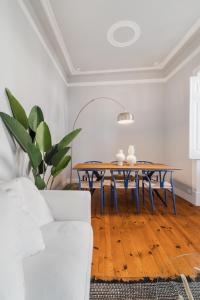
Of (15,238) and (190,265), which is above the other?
(15,238)

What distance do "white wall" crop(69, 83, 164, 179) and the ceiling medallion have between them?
53.4 inches

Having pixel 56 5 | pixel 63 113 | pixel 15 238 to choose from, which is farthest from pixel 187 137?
pixel 15 238

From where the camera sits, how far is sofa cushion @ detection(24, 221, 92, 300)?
0.72 meters

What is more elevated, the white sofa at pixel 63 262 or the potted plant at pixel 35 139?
the potted plant at pixel 35 139

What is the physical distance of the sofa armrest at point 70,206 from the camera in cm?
148

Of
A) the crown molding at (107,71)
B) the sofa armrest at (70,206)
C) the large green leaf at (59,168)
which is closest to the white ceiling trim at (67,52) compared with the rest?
the crown molding at (107,71)

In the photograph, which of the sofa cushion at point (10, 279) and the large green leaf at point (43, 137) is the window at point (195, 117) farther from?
the sofa cushion at point (10, 279)

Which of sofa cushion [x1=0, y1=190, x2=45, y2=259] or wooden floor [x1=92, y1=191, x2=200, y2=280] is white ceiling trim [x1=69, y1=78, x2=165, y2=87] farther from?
sofa cushion [x1=0, y1=190, x2=45, y2=259]

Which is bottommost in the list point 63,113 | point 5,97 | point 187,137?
point 187,137

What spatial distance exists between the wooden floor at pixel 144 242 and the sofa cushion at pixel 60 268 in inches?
17.5

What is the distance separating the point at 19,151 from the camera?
2.04 m

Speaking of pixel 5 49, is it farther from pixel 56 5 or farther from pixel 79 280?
pixel 79 280

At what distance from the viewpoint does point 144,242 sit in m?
1.88

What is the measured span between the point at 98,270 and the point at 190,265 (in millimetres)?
797
